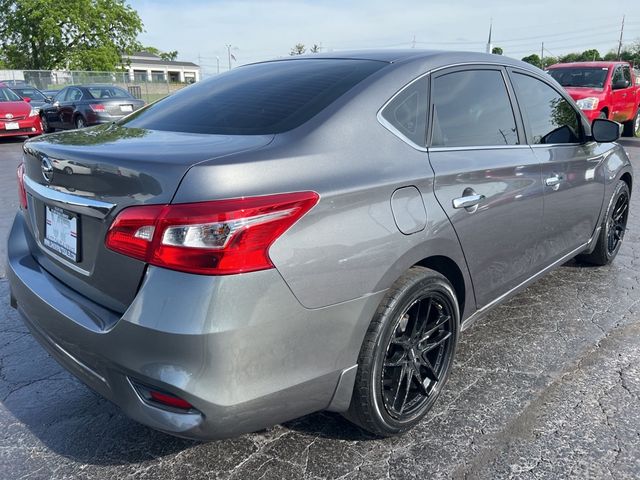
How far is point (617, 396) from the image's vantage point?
9.15 feet

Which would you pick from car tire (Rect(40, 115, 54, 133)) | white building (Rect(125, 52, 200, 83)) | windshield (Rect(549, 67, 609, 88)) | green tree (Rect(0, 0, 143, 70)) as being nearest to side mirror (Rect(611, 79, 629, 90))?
windshield (Rect(549, 67, 609, 88))

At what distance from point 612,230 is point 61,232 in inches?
168

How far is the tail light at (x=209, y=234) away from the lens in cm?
175

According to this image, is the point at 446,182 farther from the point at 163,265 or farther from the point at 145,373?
the point at 145,373

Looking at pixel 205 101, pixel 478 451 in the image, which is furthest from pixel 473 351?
pixel 205 101

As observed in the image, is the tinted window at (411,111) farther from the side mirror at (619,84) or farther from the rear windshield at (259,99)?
the side mirror at (619,84)

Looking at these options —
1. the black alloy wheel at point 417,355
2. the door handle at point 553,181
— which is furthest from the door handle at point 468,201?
the door handle at point 553,181

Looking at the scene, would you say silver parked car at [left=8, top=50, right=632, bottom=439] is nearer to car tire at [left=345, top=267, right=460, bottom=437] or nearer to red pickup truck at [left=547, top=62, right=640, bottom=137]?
car tire at [left=345, top=267, right=460, bottom=437]

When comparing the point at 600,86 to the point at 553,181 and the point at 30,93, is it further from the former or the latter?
the point at 30,93

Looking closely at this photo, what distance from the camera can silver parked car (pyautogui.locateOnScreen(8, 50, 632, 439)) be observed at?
5.82 ft

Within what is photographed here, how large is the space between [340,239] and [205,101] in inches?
48.6

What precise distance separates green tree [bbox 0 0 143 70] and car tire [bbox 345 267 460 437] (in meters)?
50.3

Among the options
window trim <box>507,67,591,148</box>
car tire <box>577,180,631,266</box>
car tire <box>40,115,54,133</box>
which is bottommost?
car tire <box>577,180,631,266</box>

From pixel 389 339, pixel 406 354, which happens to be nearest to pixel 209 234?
pixel 389 339
